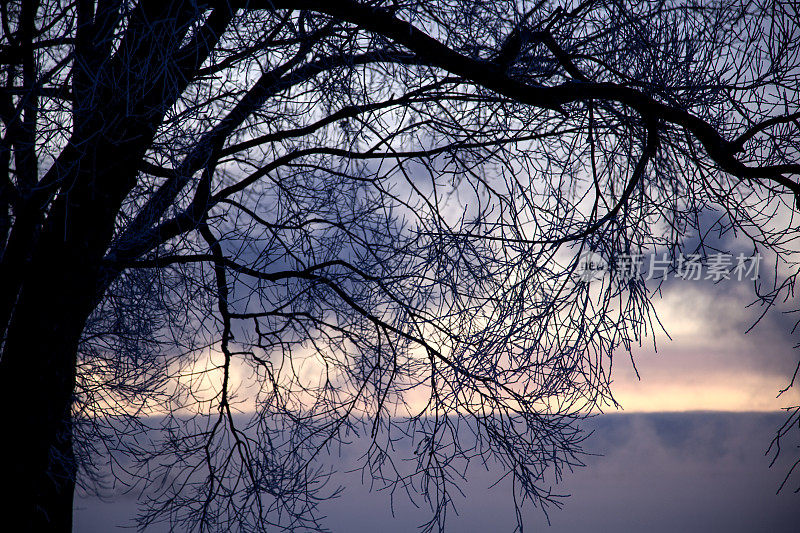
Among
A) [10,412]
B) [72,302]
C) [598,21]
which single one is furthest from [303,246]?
[598,21]

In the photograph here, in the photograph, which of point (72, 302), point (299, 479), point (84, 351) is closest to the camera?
point (72, 302)

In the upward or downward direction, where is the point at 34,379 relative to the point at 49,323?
downward

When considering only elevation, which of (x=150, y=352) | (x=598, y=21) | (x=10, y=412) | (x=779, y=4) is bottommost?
(x=10, y=412)

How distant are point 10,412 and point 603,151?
5.10 meters

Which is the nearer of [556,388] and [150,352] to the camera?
[556,388]

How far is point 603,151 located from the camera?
17.3 feet

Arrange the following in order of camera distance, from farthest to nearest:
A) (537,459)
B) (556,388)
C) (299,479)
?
(299,479) < (537,459) < (556,388)

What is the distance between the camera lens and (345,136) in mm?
6246

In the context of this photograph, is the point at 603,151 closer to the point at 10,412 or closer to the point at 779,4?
the point at 779,4

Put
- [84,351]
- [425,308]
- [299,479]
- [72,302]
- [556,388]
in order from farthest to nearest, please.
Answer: [84,351]
[299,479]
[425,308]
[72,302]
[556,388]

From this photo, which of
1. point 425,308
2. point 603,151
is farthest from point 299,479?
→ point 603,151

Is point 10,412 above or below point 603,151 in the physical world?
below

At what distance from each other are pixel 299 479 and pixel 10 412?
2.76 meters

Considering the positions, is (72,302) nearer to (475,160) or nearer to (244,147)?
(244,147)
